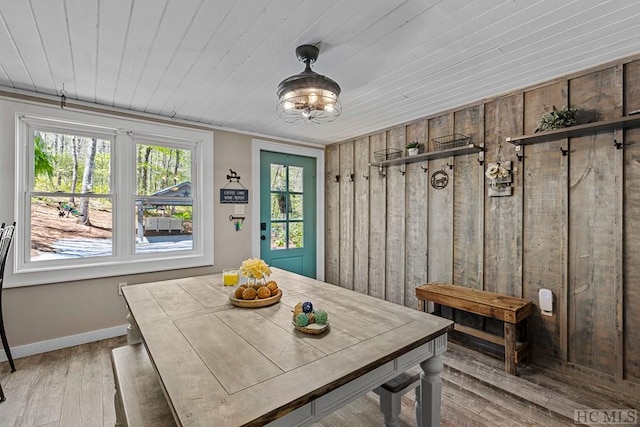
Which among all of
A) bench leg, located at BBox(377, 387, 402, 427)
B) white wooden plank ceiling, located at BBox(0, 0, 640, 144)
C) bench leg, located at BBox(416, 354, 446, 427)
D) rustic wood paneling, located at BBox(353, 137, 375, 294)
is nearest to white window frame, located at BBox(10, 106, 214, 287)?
white wooden plank ceiling, located at BBox(0, 0, 640, 144)

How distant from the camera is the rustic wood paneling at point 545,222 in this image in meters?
2.35

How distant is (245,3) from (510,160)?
2.38m

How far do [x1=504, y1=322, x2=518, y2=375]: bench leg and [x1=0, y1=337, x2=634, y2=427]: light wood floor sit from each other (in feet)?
0.21

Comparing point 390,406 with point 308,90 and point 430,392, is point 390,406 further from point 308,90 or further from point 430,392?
point 308,90

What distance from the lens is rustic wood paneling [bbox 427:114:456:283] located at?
3076mm

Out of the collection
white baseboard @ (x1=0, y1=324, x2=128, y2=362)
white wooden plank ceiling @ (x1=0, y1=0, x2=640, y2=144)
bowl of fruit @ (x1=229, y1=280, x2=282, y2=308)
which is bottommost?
white baseboard @ (x1=0, y1=324, x2=128, y2=362)

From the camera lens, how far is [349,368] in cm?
106

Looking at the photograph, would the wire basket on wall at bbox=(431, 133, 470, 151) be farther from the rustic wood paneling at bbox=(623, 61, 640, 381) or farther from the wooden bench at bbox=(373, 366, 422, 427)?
the wooden bench at bbox=(373, 366, 422, 427)

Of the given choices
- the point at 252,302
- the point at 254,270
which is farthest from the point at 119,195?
the point at 252,302

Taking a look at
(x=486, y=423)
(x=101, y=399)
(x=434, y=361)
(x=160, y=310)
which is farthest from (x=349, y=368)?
(x=101, y=399)

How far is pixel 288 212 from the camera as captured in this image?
14.2 ft

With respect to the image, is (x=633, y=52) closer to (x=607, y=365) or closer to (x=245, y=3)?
(x=607, y=365)

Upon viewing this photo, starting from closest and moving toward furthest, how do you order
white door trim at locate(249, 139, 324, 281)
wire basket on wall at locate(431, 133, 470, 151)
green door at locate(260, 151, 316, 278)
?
wire basket on wall at locate(431, 133, 470, 151), white door trim at locate(249, 139, 324, 281), green door at locate(260, 151, 316, 278)
